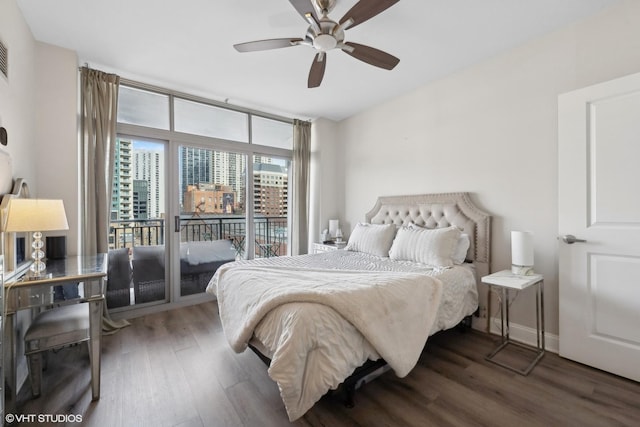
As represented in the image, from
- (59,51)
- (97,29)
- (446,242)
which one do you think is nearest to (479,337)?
(446,242)

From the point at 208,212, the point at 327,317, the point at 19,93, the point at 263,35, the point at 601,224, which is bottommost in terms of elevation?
the point at 327,317

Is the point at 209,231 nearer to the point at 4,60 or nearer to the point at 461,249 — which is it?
the point at 4,60

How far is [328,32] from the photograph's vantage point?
188 cm

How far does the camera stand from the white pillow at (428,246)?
2.56m

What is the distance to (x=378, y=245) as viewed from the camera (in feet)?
10.4

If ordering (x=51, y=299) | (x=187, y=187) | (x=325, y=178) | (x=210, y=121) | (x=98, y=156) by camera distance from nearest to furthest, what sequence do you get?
(x=51, y=299)
(x=98, y=156)
(x=187, y=187)
(x=210, y=121)
(x=325, y=178)

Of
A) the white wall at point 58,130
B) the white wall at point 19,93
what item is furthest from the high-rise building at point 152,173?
the white wall at point 19,93

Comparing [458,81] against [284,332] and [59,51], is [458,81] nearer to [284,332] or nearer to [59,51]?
[284,332]

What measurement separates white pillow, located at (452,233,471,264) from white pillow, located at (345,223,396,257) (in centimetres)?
72

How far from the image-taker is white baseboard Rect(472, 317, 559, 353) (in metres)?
2.30

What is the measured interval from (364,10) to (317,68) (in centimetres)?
69

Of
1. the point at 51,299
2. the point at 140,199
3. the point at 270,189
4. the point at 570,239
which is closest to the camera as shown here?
the point at 51,299

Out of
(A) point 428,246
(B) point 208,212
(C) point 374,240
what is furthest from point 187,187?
(A) point 428,246

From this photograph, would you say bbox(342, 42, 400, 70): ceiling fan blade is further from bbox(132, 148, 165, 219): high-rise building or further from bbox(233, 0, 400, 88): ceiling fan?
bbox(132, 148, 165, 219): high-rise building
